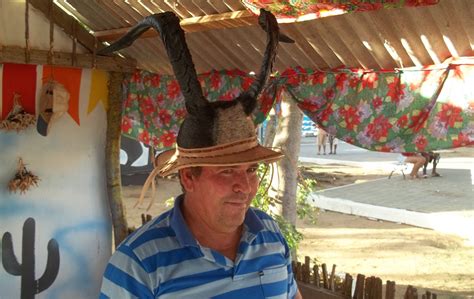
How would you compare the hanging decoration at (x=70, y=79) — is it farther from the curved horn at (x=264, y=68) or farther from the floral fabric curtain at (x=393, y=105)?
the curved horn at (x=264, y=68)

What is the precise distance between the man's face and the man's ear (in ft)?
0.10

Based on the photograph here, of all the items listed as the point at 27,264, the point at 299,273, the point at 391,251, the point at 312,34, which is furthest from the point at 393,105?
the point at 391,251

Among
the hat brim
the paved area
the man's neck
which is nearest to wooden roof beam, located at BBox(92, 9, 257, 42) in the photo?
the hat brim

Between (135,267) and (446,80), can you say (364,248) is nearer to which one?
(446,80)

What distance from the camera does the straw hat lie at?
1681 millimetres

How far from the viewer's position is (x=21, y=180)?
4035mm

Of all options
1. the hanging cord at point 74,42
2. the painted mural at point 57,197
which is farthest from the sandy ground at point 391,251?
the hanging cord at point 74,42

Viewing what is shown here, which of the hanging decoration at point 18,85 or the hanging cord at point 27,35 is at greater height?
the hanging cord at point 27,35

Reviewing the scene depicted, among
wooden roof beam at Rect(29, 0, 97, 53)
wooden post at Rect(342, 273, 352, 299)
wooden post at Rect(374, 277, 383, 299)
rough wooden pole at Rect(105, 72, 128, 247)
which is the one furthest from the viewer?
rough wooden pole at Rect(105, 72, 128, 247)

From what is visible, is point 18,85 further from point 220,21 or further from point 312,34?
point 312,34

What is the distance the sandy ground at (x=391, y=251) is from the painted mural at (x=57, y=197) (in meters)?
1.94

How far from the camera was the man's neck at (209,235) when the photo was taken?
1.75 meters

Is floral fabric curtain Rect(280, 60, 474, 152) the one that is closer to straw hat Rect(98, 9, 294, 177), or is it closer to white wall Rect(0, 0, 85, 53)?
straw hat Rect(98, 9, 294, 177)

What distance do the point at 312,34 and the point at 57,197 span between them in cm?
251
